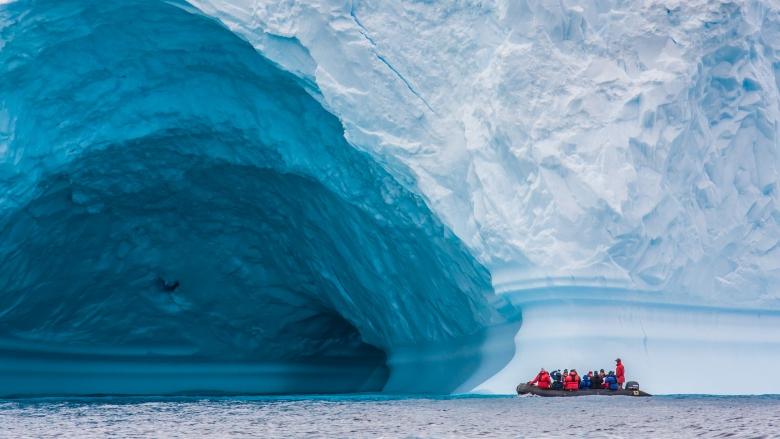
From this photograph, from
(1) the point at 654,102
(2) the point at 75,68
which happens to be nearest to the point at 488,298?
(1) the point at 654,102

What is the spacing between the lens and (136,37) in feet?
38.8

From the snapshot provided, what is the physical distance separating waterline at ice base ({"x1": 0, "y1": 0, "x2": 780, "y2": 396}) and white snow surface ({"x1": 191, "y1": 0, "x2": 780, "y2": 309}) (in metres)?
0.02

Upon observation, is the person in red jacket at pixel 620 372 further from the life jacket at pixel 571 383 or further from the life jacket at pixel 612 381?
the life jacket at pixel 571 383

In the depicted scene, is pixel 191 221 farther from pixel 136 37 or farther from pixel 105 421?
pixel 105 421

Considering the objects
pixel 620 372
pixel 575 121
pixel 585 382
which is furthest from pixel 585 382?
pixel 575 121

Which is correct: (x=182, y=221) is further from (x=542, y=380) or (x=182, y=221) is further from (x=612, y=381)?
(x=612, y=381)

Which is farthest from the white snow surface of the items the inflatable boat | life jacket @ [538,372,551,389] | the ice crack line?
the inflatable boat

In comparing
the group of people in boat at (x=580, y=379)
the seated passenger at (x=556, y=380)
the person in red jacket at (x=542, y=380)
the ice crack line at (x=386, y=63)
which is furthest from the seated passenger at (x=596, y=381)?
the ice crack line at (x=386, y=63)

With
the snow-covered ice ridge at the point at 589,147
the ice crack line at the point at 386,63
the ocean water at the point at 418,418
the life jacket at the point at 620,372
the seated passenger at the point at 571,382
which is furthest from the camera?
the ice crack line at the point at 386,63

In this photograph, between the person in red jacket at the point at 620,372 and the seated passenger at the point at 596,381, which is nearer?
the person in red jacket at the point at 620,372

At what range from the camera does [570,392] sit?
420 inches

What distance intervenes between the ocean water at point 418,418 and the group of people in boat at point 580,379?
16 centimetres

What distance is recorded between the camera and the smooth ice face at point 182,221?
462 inches

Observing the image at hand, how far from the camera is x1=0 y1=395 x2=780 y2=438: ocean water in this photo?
7469 millimetres
